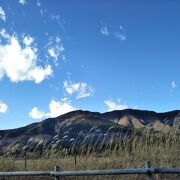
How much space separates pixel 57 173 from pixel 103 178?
306 centimetres

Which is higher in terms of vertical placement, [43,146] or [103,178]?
[43,146]

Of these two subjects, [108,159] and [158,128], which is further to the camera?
[158,128]

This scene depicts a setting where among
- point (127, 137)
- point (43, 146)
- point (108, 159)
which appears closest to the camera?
point (108, 159)

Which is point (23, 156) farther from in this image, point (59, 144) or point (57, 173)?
point (57, 173)

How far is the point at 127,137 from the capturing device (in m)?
14.3

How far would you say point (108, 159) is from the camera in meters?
13.3

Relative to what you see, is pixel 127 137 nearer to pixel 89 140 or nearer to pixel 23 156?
pixel 89 140

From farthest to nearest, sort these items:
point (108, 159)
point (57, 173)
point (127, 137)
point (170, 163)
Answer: point (127, 137) < point (108, 159) < point (170, 163) < point (57, 173)

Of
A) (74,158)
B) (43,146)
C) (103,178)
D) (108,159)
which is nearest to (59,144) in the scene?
(43,146)

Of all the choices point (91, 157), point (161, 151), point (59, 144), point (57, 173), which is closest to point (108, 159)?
point (91, 157)

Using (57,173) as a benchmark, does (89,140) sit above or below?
above

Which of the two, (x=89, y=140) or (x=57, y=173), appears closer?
(x=57, y=173)

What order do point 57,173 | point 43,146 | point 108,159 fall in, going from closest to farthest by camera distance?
point 57,173 < point 108,159 < point 43,146

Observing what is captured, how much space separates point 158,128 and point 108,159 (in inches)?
87.3
